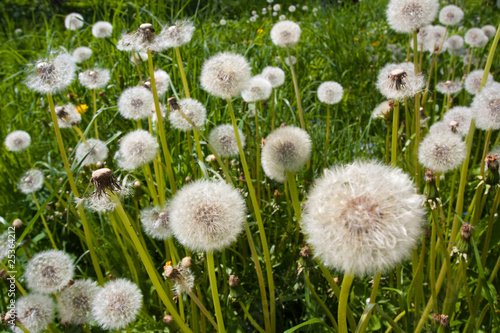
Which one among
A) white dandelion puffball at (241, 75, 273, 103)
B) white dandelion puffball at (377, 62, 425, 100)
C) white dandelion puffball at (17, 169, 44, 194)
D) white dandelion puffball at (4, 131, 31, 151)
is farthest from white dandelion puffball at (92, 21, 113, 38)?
white dandelion puffball at (377, 62, 425, 100)

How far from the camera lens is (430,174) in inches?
55.9

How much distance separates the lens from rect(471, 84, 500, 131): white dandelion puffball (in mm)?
1613

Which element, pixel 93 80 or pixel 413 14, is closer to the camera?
pixel 413 14

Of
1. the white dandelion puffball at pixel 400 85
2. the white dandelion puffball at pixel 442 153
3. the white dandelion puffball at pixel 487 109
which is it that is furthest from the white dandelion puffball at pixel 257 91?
the white dandelion puffball at pixel 487 109

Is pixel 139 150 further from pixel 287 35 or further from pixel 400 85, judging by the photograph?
pixel 287 35

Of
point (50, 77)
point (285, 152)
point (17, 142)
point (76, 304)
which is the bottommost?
point (76, 304)

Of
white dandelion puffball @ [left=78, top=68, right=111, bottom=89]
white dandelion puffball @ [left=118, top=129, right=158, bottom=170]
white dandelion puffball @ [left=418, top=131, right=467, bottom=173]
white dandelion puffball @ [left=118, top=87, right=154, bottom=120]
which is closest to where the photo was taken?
white dandelion puffball @ [left=418, top=131, right=467, bottom=173]

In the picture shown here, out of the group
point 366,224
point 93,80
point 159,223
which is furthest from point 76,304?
point 93,80

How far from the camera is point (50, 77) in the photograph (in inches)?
58.5

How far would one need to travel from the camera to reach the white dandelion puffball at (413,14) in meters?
1.76

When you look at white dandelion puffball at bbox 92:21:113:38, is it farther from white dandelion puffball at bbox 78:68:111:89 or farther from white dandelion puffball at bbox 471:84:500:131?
white dandelion puffball at bbox 471:84:500:131

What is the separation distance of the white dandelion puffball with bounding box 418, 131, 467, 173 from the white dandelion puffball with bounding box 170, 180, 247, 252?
2.88 ft

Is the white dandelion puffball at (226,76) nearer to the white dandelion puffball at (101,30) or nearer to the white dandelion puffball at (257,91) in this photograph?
the white dandelion puffball at (257,91)

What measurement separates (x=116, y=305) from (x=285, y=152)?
0.85 m
